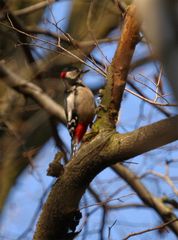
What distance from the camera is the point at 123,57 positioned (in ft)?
9.26

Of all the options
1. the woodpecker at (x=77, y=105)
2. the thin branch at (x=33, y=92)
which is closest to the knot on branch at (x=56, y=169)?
the woodpecker at (x=77, y=105)

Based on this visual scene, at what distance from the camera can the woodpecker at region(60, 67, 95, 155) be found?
476 centimetres

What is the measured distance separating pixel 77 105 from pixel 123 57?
7.39 feet

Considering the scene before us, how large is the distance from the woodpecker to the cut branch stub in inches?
67.3

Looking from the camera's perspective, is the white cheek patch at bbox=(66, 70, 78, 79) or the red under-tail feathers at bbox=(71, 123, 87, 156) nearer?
the red under-tail feathers at bbox=(71, 123, 87, 156)

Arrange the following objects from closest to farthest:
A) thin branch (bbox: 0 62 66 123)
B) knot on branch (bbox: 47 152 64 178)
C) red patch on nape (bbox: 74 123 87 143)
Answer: knot on branch (bbox: 47 152 64 178)
red patch on nape (bbox: 74 123 87 143)
thin branch (bbox: 0 62 66 123)

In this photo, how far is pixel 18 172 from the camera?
6395 millimetres

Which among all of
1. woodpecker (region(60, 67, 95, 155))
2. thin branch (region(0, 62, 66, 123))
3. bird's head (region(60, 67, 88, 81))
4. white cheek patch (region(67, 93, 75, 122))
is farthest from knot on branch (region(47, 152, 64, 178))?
bird's head (region(60, 67, 88, 81))

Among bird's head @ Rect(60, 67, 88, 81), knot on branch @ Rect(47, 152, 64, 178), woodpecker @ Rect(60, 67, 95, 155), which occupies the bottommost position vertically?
knot on branch @ Rect(47, 152, 64, 178)

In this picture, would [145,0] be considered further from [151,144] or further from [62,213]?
[62,213]

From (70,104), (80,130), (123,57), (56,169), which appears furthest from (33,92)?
(56,169)

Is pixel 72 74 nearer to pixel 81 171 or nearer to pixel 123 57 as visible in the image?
pixel 123 57

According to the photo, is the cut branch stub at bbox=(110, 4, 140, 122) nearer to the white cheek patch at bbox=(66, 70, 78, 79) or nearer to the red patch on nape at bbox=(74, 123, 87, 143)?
the red patch on nape at bbox=(74, 123, 87, 143)

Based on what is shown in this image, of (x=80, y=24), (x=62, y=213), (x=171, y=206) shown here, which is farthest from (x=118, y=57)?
(x=80, y=24)
